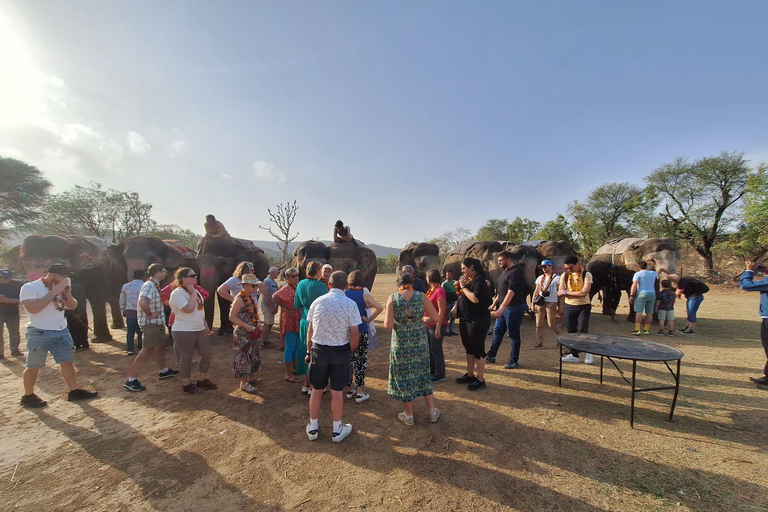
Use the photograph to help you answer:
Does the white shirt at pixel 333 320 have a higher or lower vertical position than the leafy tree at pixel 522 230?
lower

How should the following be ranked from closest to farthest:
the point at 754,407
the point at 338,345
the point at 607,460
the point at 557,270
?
the point at 607,460
the point at 338,345
the point at 754,407
the point at 557,270

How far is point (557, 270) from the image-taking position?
343 inches

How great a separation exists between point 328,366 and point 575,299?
4.77 m

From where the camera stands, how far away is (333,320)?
308 centimetres

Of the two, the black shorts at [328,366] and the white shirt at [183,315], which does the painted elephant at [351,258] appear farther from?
the black shorts at [328,366]

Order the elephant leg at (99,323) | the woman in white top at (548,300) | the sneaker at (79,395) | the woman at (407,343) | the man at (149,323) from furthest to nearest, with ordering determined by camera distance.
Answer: the elephant leg at (99,323) < the woman in white top at (548,300) < the man at (149,323) < the sneaker at (79,395) < the woman at (407,343)

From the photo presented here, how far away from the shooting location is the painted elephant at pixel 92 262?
597cm

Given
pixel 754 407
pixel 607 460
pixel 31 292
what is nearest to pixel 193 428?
pixel 31 292

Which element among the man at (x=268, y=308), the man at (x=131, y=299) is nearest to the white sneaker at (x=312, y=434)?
the man at (x=268, y=308)

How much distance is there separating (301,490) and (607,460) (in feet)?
9.22

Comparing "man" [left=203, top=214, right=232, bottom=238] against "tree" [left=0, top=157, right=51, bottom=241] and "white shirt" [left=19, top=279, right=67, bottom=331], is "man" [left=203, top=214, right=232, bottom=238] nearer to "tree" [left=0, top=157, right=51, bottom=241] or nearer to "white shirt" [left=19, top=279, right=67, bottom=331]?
"white shirt" [left=19, top=279, right=67, bottom=331]

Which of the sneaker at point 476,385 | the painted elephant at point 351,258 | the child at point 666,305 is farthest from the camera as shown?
the painted elephant at point 351,258

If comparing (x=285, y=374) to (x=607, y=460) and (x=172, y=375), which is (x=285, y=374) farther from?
(x=607, y=460)

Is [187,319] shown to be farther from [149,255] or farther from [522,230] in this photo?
[522,230]
